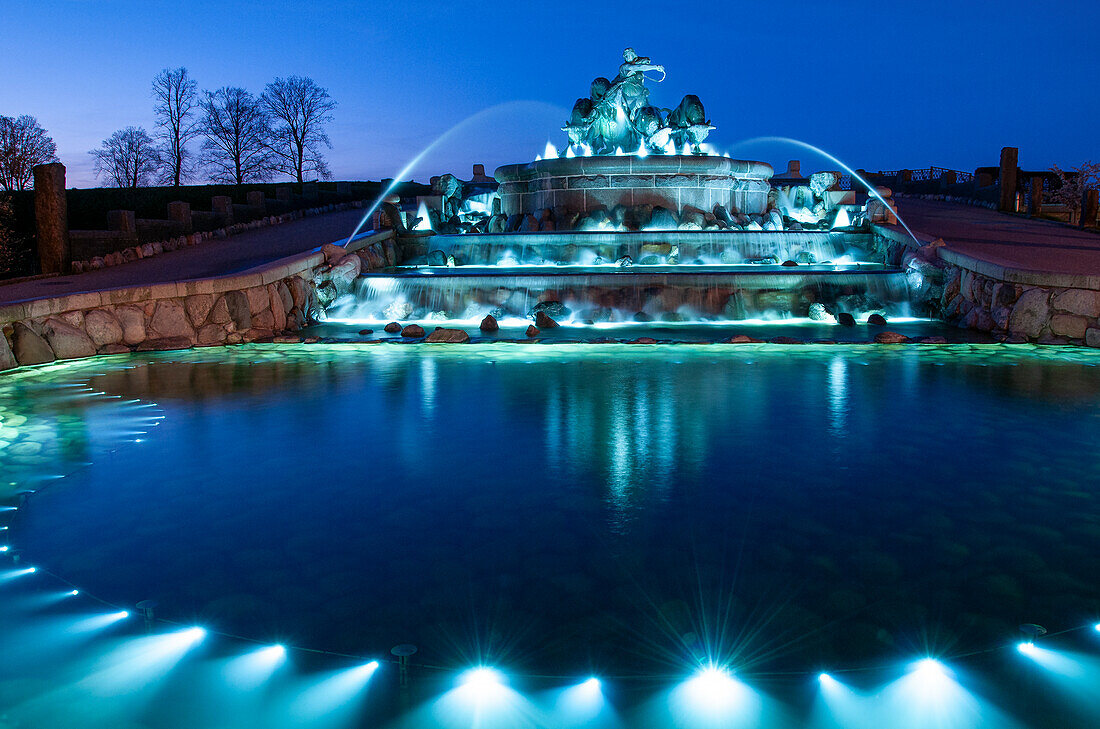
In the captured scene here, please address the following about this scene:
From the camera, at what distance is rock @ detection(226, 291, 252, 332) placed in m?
11.7

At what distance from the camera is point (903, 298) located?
44.1 feet

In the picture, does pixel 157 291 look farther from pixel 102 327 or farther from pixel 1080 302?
pixel 1080 302

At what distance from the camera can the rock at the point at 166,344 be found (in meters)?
10.7

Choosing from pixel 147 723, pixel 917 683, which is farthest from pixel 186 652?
pixel 917 683

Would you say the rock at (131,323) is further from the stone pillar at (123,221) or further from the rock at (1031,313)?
the rock at (1031,313)

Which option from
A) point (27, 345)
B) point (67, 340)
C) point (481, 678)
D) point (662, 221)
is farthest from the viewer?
point (662, 221)

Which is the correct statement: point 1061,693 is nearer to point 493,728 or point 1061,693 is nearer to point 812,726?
point 812,726

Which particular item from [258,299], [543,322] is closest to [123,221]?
[258,299]

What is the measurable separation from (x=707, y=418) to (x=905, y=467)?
162cm

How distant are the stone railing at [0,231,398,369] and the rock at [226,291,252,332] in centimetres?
1

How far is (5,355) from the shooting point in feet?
29.8

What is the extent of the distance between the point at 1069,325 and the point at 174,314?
11157 mm

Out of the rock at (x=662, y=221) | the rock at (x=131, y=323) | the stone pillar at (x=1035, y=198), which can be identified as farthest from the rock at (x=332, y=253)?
the stone pillar at (x=1035, y=198)

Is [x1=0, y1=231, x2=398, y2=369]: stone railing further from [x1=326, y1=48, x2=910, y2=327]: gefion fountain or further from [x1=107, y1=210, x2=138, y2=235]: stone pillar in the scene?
[x1=107, y1=210, x2=138, y2=235]: stone pillar
